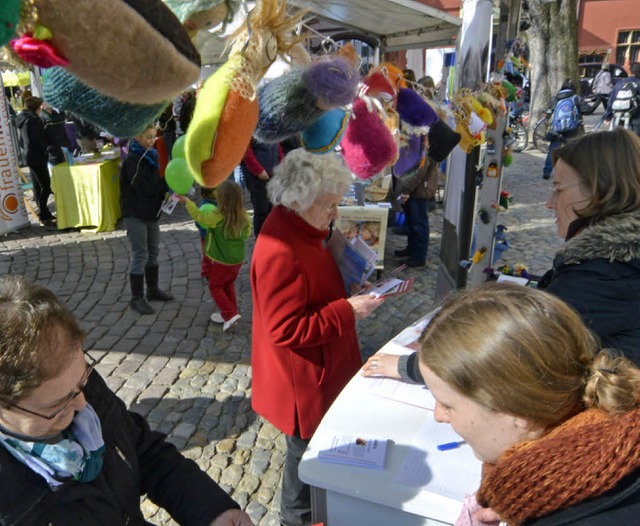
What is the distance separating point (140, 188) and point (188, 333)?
1278 millimetres

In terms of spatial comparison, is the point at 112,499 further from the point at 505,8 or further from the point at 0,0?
the point at 505,8

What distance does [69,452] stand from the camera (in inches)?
46.1

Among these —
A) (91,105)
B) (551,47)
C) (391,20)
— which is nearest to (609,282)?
(91,105)

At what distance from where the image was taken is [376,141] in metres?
1.40

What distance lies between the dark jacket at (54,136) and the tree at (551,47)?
1096 cm

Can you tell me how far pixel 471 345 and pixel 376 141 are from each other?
667 millimetres

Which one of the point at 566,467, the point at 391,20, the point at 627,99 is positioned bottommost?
the point at 566,467

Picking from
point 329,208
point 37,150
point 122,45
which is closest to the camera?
point 122,45

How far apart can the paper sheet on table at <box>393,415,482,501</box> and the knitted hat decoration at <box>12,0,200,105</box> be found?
135 cm

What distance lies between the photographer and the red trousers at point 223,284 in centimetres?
419

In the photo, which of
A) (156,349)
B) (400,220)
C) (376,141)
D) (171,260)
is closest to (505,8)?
(376,141)

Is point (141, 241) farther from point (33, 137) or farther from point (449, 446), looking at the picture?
point (33, 137)

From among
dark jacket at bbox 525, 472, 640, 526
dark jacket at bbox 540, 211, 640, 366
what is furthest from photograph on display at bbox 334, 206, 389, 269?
dark jacket at bbox 525, 472, 640, 526

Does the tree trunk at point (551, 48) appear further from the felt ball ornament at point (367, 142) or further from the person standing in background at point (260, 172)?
the felt ball ornament at point (367, 142)
